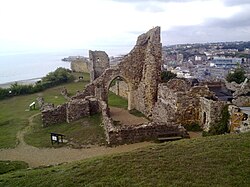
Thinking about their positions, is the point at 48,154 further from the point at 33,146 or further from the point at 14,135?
the point at 14,135

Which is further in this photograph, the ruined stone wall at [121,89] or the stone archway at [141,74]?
the ruined stone wall at [121,89]

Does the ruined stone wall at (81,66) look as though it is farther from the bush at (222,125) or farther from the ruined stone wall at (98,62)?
the bush at (222,125)

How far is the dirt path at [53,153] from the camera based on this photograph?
13359 millimetres

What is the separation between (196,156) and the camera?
29.7 feet

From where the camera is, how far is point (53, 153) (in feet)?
47.0

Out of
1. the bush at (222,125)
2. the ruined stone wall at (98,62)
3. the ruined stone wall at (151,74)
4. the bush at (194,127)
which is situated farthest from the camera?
the ruined stone wall at (98,62)

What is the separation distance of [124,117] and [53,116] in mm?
5125

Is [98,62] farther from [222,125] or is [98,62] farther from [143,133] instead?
[222,125]

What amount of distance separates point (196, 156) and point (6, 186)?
5.63 m

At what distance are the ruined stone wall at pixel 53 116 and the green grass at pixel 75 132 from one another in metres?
0.48

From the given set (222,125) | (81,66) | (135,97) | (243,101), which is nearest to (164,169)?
(222,125)

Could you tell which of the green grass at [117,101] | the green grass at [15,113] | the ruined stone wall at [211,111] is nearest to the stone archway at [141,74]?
the green grass at [117,101]

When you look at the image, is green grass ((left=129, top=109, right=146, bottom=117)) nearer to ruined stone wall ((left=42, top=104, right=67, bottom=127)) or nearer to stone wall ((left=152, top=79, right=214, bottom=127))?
stone wall ((left=152, top=79, right=214, bottom=127))

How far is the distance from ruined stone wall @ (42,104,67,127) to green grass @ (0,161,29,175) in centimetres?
707
